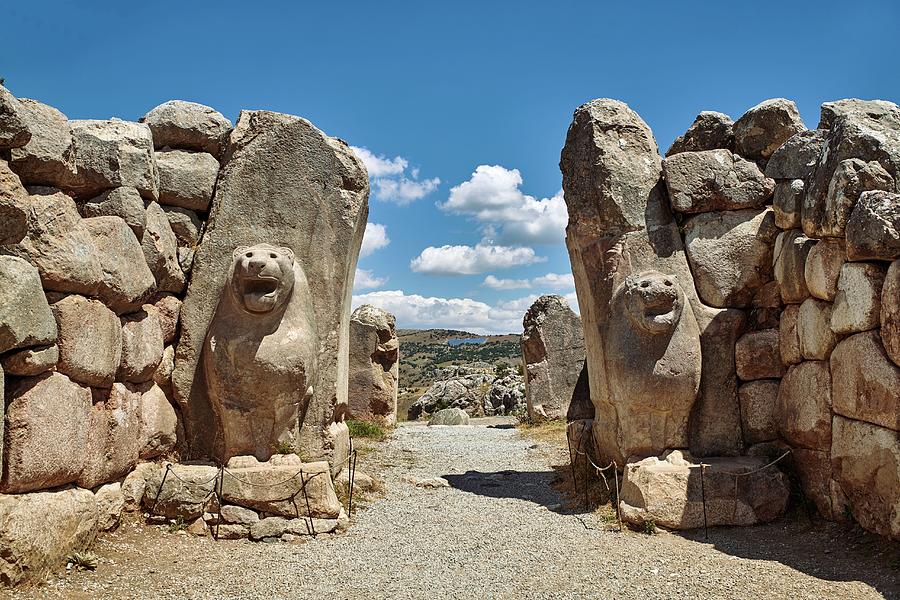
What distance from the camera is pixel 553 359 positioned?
1380 centimetres

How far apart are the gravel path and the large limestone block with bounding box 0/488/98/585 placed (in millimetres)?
134

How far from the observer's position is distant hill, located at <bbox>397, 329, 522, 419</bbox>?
44000 mm

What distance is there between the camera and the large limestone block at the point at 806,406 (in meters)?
5.34

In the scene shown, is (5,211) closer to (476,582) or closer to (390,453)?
(476,582)

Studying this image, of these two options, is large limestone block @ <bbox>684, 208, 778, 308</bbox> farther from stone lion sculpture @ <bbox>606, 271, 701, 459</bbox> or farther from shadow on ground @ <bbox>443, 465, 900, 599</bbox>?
shadow on ground @ <bbox>443, 465, 900, 599</bbox>

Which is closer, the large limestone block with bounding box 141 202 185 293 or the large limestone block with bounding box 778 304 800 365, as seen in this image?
the large limestone block with bounding box 141 202 185 293

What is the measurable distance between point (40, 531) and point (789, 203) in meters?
5.80

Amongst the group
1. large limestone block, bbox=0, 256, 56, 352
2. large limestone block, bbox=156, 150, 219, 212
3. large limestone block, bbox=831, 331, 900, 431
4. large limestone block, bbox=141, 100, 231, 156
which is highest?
large limestone block, bbox=141, 100, 231, 156

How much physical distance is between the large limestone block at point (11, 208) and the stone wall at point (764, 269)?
176 inches

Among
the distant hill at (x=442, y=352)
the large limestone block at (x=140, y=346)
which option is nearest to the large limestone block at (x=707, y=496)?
the large limestone block at (x=140, y=346)

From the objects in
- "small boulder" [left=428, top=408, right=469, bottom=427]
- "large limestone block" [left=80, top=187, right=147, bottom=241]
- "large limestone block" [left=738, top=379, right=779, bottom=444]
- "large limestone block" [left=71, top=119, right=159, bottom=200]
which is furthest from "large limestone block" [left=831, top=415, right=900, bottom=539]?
"small boulder" [left=428, top=408, right=469, bottom=427]

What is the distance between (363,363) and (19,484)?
878cm

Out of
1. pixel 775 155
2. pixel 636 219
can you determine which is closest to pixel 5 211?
pixel 636 219

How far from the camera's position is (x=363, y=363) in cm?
1273
